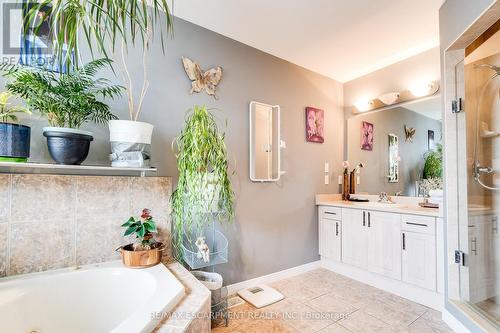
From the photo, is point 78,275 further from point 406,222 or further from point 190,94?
point 406,222

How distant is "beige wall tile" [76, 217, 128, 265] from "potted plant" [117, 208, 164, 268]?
7cm

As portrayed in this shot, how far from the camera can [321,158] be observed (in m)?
3.11

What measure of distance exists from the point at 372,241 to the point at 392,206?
0.44m

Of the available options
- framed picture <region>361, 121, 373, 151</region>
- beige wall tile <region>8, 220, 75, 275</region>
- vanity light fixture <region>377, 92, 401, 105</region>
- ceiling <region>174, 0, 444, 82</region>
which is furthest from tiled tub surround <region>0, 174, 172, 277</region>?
vanity light fixture <region>377, 92, 401, 105</region>

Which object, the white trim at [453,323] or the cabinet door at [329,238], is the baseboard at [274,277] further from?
the white trim at [453,323]

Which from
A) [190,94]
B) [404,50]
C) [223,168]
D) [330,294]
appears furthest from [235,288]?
[404,50]

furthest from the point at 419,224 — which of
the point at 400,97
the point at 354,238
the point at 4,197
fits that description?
the point at 4,197

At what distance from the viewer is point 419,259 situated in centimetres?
210

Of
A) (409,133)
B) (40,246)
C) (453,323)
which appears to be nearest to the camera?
(40,246)

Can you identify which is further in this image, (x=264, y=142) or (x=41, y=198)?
(x=264, y=142)

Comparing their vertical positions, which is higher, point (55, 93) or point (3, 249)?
point (55, 93)

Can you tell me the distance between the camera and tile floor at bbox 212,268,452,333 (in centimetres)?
177

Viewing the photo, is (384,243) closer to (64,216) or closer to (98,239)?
(98,239)

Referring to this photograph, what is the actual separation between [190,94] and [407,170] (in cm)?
247
